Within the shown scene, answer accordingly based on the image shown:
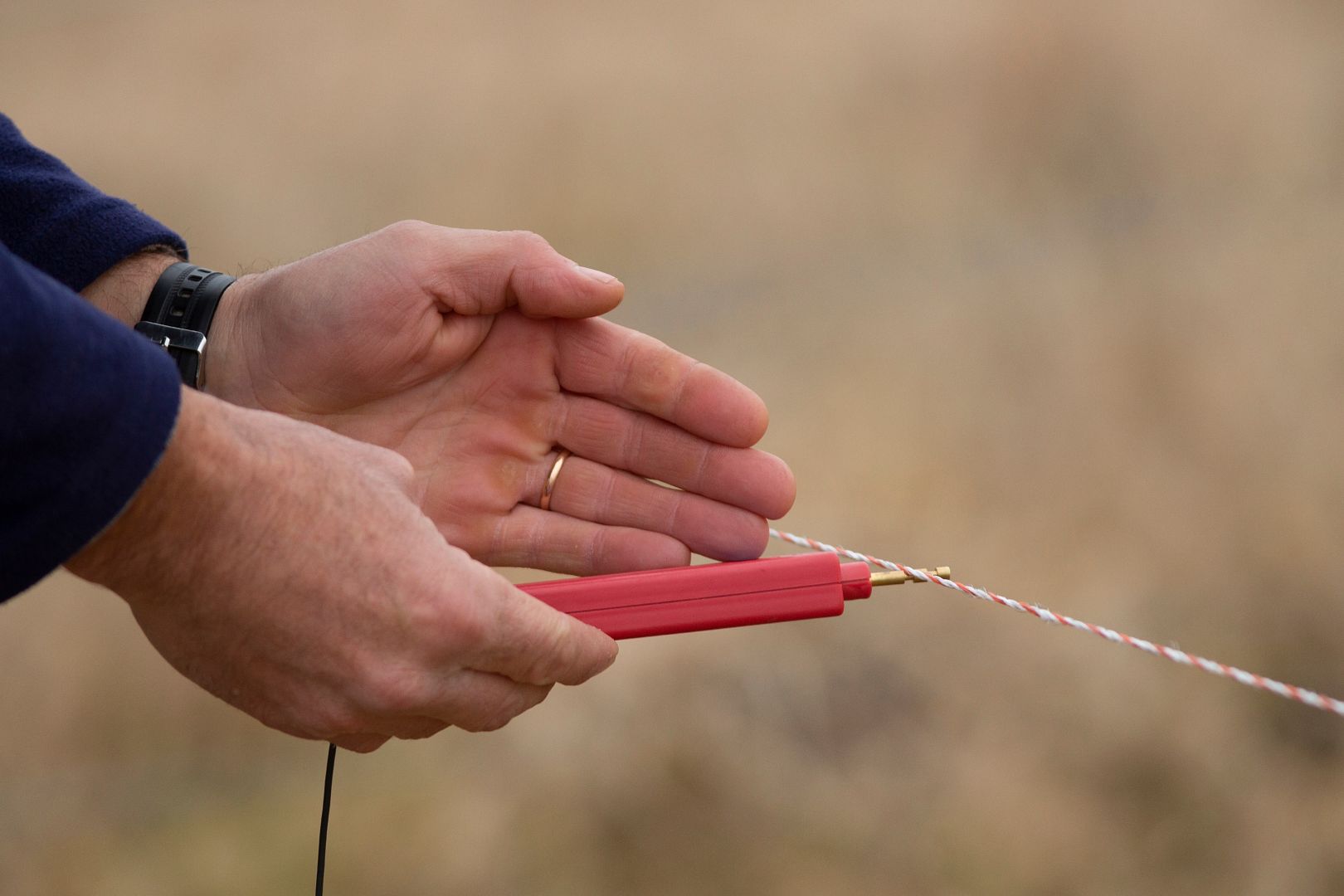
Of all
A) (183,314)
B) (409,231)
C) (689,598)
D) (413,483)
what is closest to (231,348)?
(183,314)

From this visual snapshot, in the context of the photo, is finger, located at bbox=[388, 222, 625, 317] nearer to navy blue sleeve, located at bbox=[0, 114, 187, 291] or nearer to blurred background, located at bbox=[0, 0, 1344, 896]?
navy blue sleeve, located at bbox=[0, 114, 187, 291]

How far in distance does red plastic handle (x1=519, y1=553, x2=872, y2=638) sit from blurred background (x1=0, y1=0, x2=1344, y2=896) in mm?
416

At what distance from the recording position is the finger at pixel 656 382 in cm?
67

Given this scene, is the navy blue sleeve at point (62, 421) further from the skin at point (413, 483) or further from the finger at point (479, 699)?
the finger at point (479, 699)

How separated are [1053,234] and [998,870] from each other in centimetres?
64

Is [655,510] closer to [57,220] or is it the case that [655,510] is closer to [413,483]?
[413,483]

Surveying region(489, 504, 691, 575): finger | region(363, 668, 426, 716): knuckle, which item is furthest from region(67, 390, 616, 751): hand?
region(489, 504, 691, 575): finger

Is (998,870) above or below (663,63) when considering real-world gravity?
below

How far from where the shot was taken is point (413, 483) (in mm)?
561

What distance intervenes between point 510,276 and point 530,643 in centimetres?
26

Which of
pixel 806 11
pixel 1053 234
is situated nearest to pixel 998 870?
pixel 1053 234

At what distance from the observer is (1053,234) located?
112 centimetres

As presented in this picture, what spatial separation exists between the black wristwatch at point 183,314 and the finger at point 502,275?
16cm

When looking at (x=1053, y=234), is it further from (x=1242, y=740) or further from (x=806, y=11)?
(x=1242, y=740)
